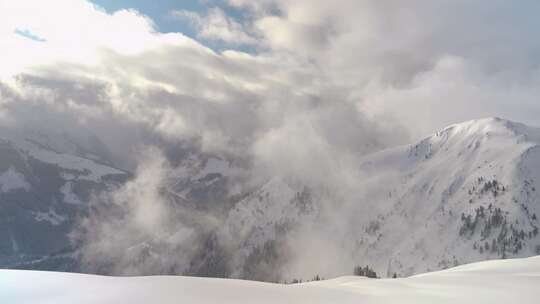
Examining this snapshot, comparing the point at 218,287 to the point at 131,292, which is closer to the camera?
the point at 131,292

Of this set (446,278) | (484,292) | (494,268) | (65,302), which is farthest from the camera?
(494,268)

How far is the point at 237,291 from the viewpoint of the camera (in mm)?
12492

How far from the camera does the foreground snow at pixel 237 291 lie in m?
11.4

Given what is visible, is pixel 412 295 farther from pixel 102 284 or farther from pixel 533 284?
pixel 102 284

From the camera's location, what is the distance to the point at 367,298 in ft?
39.4

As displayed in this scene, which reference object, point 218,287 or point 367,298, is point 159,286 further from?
point 367,298

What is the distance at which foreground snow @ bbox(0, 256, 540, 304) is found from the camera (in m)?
11.4

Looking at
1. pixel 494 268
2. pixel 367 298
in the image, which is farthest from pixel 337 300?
pixel 494 268

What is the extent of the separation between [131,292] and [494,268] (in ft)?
44.8

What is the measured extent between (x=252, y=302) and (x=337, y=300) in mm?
1888

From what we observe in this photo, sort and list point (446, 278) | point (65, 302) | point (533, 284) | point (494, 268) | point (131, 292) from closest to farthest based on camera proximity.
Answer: point (65, 302)
point (131, 292)
point (533, 284)
point (446, 278)
point (494, 268)

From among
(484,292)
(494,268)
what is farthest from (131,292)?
(494,268)

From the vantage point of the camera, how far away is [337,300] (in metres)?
11.8

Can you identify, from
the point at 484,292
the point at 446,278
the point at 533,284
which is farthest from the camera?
the point at 446,278
